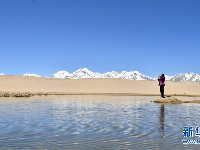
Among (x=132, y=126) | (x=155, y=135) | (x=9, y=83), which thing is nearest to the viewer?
(x=155, y=135)

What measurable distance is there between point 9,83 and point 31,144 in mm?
82123

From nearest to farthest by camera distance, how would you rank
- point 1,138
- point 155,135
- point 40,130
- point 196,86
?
point 1,138 → point 155,135 → point 40,130 → point 196,86

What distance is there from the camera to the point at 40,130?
10586 mm

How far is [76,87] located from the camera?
86.4m

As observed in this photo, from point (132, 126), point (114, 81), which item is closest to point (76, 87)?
point (114, 81)

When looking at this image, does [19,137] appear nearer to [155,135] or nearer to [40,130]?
[40,130]

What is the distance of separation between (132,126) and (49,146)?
479 centimetres

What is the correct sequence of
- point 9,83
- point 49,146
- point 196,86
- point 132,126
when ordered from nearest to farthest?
point 49,146, point 132,126, point 9,83, point 196,86

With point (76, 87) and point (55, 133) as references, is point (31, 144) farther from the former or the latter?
point (76, 87)

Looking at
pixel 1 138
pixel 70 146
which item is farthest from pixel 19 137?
pixel 70 146

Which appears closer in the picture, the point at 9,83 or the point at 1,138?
the point at 1,138

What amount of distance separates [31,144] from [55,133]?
1.83m

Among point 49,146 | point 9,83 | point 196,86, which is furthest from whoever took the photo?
point 196,86

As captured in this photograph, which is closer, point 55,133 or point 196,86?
point 55,133
